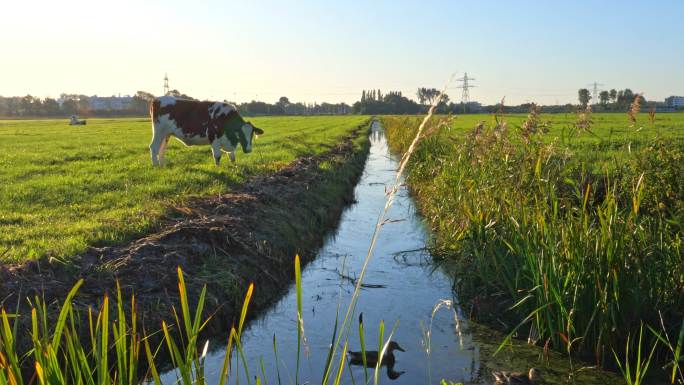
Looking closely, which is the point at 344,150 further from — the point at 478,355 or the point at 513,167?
the point at 478,355

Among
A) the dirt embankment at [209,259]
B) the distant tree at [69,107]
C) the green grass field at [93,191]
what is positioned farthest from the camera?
the distant tree at [69,107]

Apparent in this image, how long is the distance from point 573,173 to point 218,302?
5288 mm

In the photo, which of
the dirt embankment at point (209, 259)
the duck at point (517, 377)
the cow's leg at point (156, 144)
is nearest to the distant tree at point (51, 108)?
the cow's leg at point (156, 144)

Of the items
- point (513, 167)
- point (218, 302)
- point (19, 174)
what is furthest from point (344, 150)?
point (218, 302)

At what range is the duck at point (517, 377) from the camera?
422cm

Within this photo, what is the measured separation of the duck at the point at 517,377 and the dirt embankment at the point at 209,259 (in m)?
2.37

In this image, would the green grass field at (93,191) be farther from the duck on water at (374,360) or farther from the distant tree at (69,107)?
the distant tree at (69,107)

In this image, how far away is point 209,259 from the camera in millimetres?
6363

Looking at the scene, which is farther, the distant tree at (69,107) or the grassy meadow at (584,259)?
the distant tree at (69,107)

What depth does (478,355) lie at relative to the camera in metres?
5.03

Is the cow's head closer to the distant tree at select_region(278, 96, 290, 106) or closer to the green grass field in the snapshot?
the green grass field

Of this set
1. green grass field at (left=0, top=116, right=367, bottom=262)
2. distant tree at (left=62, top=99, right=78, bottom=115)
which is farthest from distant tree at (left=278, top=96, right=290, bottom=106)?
green grass field at (left=0, top=116, right=367, bottom=262)

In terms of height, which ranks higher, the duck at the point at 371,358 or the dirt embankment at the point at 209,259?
the dirt embankment at the point at 209,259

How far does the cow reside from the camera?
14.2 metres
